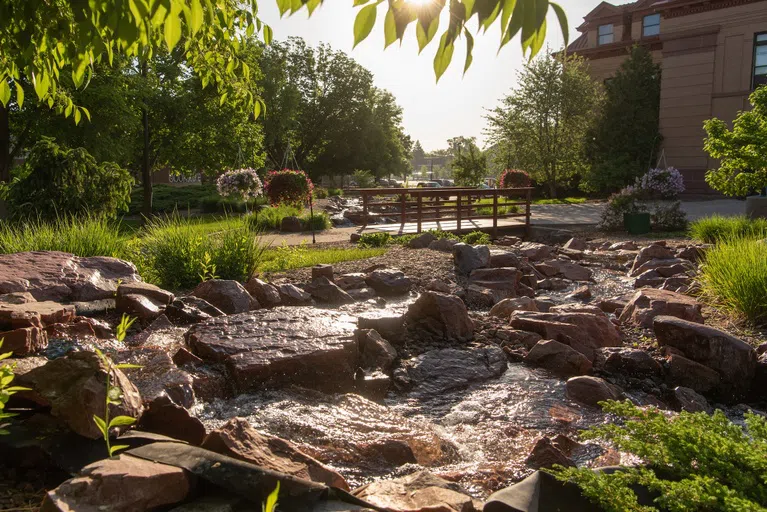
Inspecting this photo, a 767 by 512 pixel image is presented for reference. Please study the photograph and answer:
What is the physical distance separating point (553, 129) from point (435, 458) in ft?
97.6

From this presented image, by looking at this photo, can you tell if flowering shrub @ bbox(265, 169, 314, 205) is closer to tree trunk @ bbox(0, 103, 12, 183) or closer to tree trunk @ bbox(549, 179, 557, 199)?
tree trunk @ bbox(0, 103, 12, 183)

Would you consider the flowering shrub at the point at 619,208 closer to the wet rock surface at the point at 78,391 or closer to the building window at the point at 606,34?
the wet rock surface at the point at 78,391

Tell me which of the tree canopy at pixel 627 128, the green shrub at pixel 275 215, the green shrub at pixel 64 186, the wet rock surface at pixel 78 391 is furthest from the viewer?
the tree canopy at pixel 627 128

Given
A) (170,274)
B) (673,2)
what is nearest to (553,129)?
(673,2)

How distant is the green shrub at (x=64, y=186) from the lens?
38.5 ft

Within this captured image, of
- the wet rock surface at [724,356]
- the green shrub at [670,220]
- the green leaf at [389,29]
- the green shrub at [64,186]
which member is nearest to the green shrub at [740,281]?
the wet rock surface at [724,356]

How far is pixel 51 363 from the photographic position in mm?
2715

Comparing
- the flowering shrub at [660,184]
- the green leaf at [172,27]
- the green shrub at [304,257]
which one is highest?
the green leaf at [172,27]

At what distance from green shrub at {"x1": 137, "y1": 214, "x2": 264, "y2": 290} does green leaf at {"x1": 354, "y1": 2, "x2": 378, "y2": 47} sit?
556cm

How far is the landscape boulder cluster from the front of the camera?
2.28m

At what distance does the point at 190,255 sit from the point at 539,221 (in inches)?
526

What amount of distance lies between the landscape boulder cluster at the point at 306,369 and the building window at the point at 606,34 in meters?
30.8

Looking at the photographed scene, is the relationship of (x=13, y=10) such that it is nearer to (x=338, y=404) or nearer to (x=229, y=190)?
(x=338, y=404)

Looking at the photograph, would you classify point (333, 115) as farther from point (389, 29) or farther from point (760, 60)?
point (389, 29)
